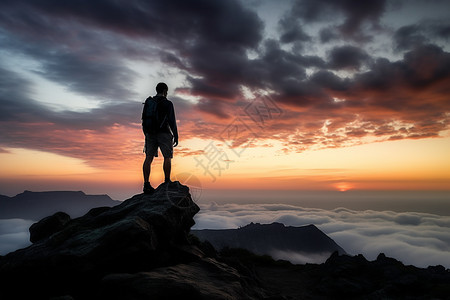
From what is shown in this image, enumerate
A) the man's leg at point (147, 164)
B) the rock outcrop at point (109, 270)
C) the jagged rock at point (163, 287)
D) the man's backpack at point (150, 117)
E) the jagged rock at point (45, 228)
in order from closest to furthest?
the jagged rock at point (163, 287) → the rock outcrop at point (109, 270) → the man's backpack at point (150, 117) → the man's leg at point (147, 164) → the jagged rock at point (45, 228)

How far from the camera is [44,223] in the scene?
1645 centimetres

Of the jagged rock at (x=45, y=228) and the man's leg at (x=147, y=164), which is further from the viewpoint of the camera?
the jagged rock at (x=45, y=228)

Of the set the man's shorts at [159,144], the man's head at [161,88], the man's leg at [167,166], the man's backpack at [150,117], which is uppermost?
the man's head at [161,88]

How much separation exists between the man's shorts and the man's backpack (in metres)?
0.34

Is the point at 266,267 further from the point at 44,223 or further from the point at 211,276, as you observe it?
the point at 44,223

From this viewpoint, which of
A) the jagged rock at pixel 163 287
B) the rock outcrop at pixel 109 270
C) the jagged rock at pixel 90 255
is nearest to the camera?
the jagged rock at pixel 163 287

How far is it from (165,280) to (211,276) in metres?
2.88

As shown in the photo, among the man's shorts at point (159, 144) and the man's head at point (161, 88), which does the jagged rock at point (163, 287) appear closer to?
the man's shorts at point (159, 144)

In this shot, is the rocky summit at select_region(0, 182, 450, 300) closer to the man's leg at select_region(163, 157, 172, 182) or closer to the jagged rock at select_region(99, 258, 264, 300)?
the jagged rock at select_region(99, 258, 264, 300)

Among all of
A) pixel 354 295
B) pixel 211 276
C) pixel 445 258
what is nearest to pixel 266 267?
pixel 354 295

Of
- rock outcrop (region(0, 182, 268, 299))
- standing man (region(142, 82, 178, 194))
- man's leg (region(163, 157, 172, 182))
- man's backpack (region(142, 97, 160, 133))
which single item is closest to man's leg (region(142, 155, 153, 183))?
standing man (region(142, 82, 178, 194))

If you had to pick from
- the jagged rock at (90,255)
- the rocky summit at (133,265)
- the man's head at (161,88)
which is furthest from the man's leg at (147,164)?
the man's head at (161,88)

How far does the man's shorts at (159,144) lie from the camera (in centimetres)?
1191

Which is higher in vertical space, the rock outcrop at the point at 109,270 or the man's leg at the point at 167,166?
the man's leg at the point at 167,166
